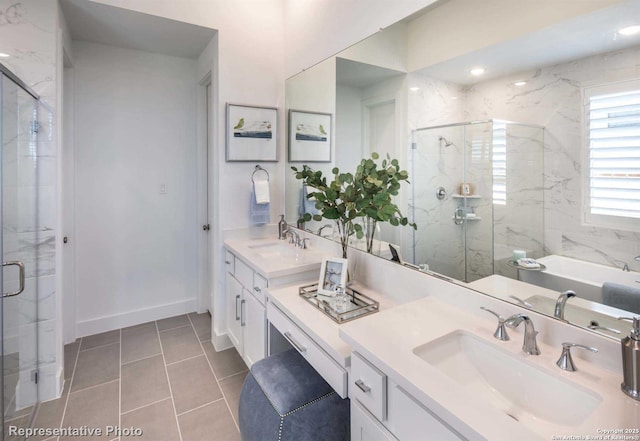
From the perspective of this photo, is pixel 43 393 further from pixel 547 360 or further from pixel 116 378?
pixel 547 360

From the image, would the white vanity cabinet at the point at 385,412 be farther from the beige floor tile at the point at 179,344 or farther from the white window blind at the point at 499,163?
the beige floor tile at the point at 179,344

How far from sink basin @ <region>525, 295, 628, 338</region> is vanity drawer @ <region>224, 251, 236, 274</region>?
75.4 inches

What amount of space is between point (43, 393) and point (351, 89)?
2.70m

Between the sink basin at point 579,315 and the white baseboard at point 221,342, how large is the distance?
7.39 ft

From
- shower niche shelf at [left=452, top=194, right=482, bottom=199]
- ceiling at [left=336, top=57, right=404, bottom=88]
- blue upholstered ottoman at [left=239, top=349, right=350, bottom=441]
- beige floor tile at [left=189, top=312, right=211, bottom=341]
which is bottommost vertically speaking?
beige floor tile at [left=189, top=312, right=211, bottom=341]

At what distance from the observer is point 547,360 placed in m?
0.98

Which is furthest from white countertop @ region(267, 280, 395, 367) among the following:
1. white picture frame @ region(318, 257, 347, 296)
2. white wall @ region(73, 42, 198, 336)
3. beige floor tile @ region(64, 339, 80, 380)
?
white wall @ region(73, 42, 198, 336)

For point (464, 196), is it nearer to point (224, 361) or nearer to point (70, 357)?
point (224, 361)

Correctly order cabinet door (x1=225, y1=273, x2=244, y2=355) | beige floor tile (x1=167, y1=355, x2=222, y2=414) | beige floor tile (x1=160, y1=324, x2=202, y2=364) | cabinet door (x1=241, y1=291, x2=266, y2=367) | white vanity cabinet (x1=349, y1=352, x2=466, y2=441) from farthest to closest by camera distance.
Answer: beige floor tile (x1=160, y1=324, x2=202, y2=364) < cabinet door (x1=225, y1=273, x2=244, y2=355) < beige floor tile (x1=167, y1=355, x2=222, y2=414) < cabinet door (x1=241, y1=291, x2=266, y2=367) < white vanity cabinet (x1=349, y1=352, x2=466, y2=441)

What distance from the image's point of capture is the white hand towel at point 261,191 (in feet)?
8.59

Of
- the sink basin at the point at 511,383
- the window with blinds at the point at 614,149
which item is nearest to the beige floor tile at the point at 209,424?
the sink basin at the point at 511,383

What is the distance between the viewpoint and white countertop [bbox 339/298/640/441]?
0.72 meters

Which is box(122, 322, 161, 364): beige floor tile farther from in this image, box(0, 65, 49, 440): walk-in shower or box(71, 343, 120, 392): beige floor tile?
box(0, 65, 49, 440): walk-in shower

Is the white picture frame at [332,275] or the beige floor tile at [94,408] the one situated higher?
Answer: the white picture frame at [332,275]
